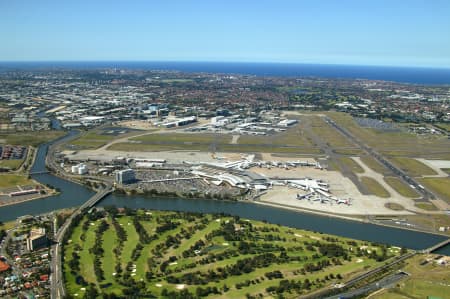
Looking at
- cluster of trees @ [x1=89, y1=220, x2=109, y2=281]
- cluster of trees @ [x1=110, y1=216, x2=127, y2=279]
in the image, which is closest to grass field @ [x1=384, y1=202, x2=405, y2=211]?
cluster of trees @ [x1=110, y1=216, x2=127, y2=279]

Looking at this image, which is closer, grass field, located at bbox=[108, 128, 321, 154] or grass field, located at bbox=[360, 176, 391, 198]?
grass field, located at bbox=[360, 176, 391, 198]

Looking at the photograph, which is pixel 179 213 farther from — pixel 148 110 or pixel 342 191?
pixel 148 110

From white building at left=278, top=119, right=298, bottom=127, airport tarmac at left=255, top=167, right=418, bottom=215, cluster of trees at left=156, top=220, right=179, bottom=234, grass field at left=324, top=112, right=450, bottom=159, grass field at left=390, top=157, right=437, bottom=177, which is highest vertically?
white building at left=278, top=119, right=298, bottom=127

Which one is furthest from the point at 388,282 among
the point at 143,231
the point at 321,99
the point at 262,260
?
the point at 321,99

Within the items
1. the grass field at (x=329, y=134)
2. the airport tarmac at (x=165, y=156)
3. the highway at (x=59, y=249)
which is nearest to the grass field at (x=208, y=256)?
the highway at (x=59, y=249)

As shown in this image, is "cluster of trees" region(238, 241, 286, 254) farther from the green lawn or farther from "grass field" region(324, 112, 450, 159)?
"grass field" region(324, 112, 450, 159)

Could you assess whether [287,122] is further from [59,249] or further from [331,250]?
[59,249]

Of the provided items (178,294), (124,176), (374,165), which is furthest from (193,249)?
(374,165)
